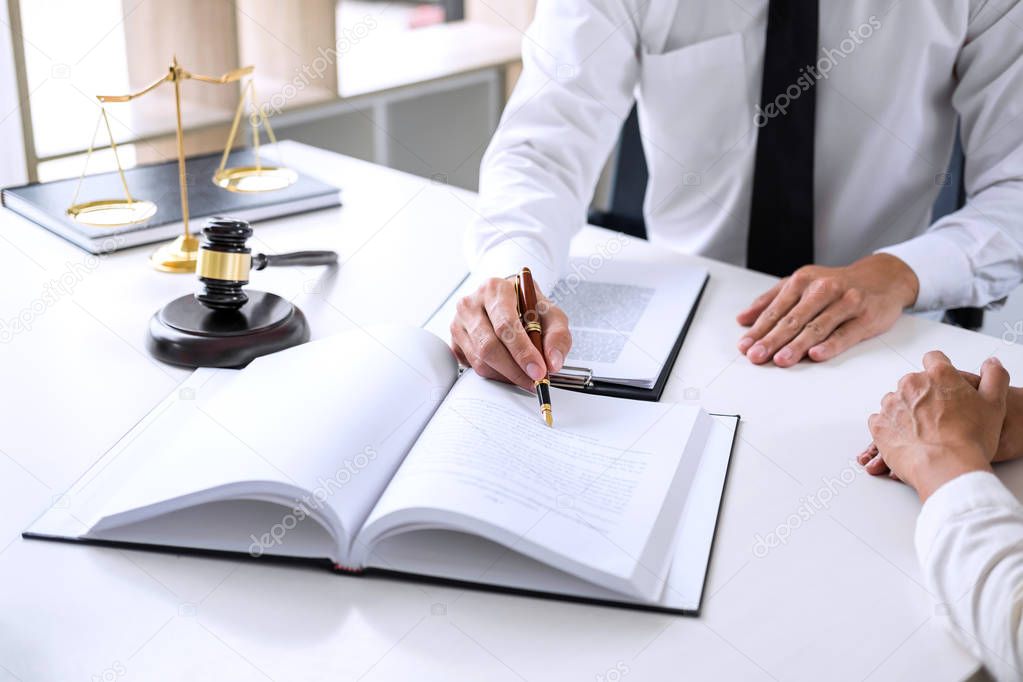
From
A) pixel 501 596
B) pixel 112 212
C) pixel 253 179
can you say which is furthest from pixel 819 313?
pixel 112 212

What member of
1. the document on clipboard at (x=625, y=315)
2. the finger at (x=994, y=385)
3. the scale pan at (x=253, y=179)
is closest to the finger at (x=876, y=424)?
the finger at (x=994, y=385)

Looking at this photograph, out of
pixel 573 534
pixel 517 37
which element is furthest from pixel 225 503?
pixel 517 37

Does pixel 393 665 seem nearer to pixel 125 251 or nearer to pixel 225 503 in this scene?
pixel 225 503

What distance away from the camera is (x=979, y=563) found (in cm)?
83

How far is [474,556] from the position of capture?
87cm

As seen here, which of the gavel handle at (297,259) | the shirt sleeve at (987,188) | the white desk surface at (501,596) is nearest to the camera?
the white desk surface at (501,596)

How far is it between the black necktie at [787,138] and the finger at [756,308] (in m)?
0.36

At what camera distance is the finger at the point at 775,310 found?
4.20ft

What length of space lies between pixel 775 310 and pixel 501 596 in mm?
627

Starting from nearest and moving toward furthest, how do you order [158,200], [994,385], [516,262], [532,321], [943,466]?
[943,466], [994,385], [532,321], [516,262], [158,200]

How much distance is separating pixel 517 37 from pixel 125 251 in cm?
232

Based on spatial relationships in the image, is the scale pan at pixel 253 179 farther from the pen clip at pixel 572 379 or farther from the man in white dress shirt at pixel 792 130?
the pen clip at pixel 572 379

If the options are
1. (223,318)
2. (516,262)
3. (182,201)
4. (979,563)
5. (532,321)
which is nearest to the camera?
(979,563)

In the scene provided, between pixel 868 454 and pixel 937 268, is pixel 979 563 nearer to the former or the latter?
pixel 868 454
